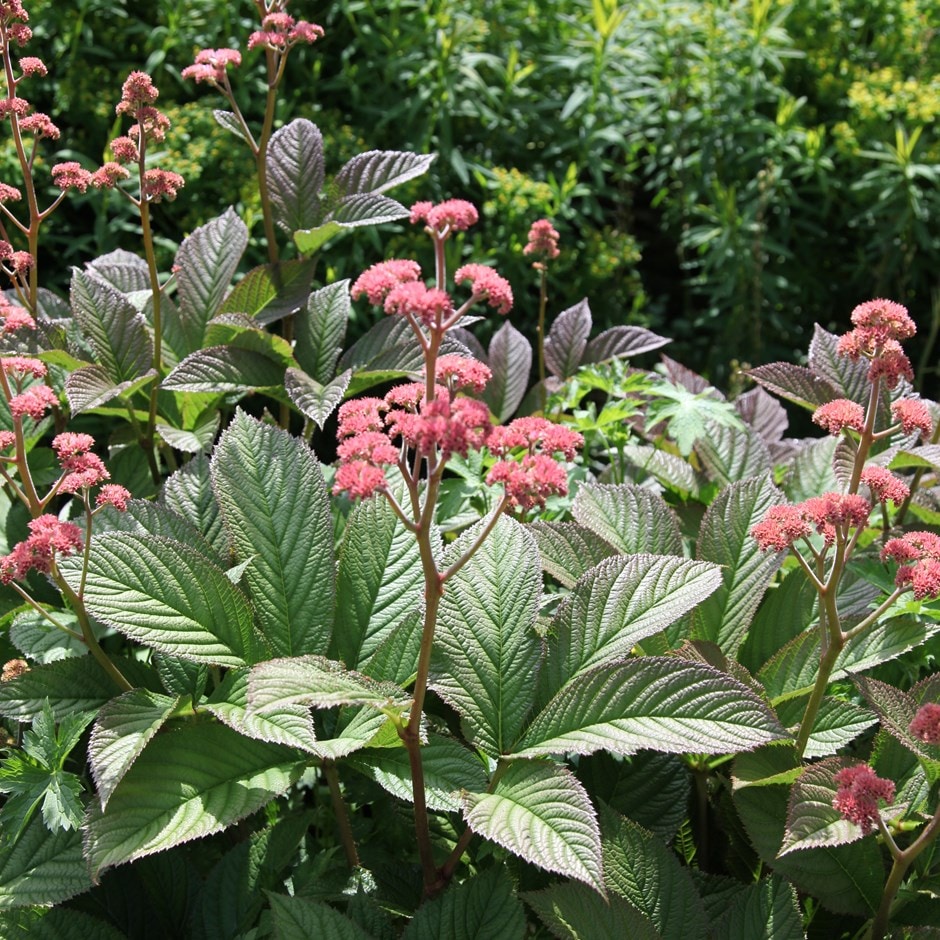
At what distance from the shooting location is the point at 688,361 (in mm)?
4406

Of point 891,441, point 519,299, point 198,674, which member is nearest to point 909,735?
point 891,441

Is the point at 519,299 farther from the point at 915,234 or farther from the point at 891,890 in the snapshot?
the point at 891,890

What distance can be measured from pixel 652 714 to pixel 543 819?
19 centimetres

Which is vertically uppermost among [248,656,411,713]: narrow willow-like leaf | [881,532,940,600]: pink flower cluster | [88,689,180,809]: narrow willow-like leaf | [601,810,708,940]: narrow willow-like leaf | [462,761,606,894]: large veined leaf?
[881,532,940,600]: pink flower cluster

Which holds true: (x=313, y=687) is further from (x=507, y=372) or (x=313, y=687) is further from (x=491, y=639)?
(x=507, y=372)

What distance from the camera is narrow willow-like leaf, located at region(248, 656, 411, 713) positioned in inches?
44.0

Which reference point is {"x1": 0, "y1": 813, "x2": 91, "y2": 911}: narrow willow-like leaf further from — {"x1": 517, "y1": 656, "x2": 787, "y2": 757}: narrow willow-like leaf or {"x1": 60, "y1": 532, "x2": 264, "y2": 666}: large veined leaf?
{"x1": 517, "y1": 656, "x2": 787, "y2": 757}: narrow willow-like leaf

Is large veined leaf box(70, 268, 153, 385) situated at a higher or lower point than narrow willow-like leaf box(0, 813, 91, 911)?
higher

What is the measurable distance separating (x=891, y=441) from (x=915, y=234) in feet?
8.34

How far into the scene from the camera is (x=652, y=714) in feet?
4.12

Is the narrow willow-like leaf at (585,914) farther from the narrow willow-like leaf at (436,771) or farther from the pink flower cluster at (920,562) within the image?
the pink flower cluster at (920,562)

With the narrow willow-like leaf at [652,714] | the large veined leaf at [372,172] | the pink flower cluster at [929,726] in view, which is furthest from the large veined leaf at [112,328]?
the pink flower cluster at [929,726]

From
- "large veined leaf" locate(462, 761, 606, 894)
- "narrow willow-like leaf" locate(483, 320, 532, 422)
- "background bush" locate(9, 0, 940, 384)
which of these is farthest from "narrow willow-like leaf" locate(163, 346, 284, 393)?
"background bush" locate(9, 0, 940, 384)

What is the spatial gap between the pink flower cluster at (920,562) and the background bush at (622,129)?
2.08m
